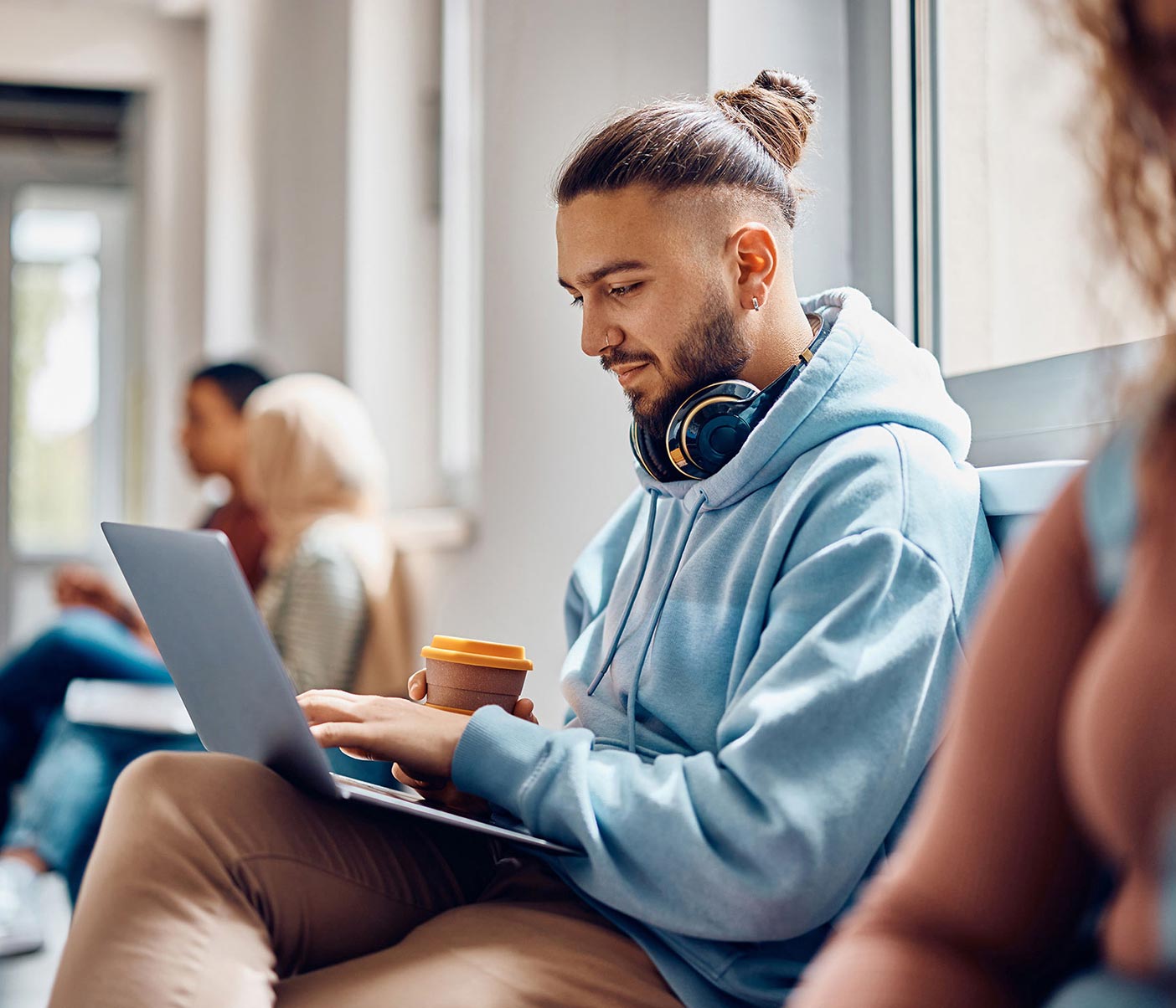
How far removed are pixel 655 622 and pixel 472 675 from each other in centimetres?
18

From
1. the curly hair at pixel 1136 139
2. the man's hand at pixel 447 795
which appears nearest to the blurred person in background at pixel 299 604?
the man's hand at pixel 447 795

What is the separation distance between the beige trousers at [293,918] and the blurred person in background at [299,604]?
4.68 feet

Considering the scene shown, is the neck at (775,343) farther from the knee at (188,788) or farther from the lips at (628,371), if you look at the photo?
the knee at (188,788)

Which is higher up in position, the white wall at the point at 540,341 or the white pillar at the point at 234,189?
the white pillar at the point at 234,189

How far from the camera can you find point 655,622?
117 cm

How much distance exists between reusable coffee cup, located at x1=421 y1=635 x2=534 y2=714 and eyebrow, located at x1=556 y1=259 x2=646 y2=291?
35 cm

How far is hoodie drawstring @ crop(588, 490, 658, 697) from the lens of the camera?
1232 mm

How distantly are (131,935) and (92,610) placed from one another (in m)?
2.08

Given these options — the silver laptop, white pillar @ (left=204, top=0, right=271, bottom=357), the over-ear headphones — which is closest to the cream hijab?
the silver laptop

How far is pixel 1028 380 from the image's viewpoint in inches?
54.4

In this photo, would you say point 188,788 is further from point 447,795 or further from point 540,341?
point 540,341

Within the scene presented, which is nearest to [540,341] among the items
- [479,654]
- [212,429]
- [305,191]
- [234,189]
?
[479,654]

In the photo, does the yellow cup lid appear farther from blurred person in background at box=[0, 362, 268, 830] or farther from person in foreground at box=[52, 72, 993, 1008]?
blurred person in background at box=[0, 362, 268, 830]

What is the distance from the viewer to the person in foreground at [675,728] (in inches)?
36.0
